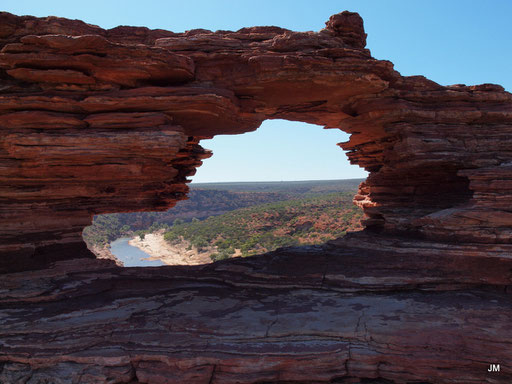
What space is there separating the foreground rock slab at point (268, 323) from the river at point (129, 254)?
28919 mm

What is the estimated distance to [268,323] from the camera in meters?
8.65

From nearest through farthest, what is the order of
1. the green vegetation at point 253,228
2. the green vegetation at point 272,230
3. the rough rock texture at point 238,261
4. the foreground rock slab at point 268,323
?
the foreground rock slab at point 268,323 < the rough rock texture at point 238,261 < the green vegetation at point 272,230 < the green vegetation at point 253,228

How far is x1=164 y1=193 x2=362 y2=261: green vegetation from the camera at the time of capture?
37.1m

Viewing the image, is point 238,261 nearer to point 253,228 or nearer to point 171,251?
point 253,228

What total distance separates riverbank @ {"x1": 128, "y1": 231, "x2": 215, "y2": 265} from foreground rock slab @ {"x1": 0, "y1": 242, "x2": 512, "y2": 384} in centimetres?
2662

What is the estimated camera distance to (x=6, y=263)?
1102 cm

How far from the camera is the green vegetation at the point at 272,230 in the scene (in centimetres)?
3706

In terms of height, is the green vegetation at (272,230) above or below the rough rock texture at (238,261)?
below

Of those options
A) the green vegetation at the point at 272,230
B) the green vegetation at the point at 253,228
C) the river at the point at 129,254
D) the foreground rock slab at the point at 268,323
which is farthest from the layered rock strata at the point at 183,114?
the river at the point at 129,254

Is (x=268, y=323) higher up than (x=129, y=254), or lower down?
higher up

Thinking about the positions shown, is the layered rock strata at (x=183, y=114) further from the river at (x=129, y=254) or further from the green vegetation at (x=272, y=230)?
the river at (x=129, y=254)

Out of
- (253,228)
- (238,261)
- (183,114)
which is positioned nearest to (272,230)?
(253,228)

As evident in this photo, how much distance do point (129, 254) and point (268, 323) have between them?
148 feet

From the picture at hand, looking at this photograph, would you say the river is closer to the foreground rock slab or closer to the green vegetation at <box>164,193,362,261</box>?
the green vegetation at <box>164,193,362,261</box>
